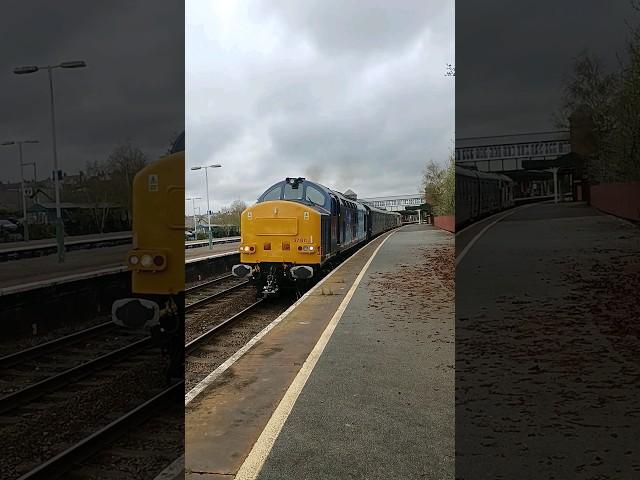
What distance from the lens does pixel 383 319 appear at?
3.63 meters

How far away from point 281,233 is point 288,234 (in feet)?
0.38

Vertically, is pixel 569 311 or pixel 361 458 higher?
pixel 569 311

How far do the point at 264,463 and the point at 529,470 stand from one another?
1078 mm

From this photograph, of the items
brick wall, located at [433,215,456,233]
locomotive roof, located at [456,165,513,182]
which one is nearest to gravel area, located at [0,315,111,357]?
brick wall, located at [433,215,456,233]

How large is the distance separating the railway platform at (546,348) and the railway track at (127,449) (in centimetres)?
177

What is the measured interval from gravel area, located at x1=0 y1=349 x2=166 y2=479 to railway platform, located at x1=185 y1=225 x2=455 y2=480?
87cm

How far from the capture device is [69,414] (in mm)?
4391

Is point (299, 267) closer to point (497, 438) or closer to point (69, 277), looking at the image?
point (497, 438)

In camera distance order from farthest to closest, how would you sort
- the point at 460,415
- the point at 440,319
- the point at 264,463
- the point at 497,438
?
the point at 440,319
the point at 460,415
the point at 497,438
the point at 264,463

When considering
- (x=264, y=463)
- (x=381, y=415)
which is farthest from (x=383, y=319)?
(x=264, y=463)

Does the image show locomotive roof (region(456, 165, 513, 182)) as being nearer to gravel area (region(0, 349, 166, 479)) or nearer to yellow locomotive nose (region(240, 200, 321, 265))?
yellow locomotive nose (region(240, 200, 321, 265))

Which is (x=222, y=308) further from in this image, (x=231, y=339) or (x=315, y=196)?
(x=315, y=196)

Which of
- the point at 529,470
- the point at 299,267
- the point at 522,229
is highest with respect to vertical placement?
the point at 522,229

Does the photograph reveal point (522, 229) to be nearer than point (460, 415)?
No
